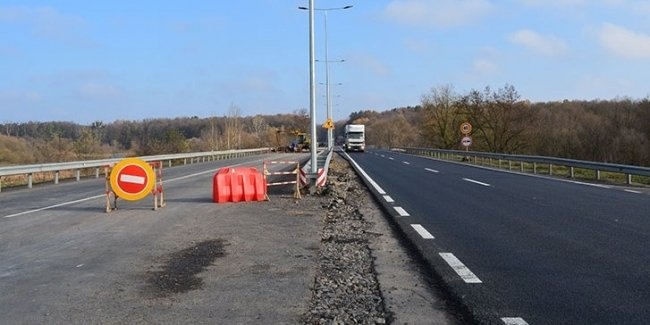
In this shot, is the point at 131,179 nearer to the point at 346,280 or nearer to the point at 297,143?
the point at 346,280

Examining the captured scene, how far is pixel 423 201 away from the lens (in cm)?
1580

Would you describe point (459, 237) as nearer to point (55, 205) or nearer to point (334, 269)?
point (334, 269)

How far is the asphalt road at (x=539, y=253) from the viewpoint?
223 inches

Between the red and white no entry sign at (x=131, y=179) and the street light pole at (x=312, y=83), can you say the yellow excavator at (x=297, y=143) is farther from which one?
the red and white no entry sign at (x=131, y=179)

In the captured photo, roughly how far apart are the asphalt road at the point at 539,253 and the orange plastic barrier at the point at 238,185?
352 centimetres

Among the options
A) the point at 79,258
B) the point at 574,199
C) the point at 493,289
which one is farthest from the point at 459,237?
the point at 574,199

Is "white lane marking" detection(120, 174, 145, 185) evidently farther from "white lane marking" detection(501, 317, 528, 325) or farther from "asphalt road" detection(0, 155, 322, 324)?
"white lane marking" detection(501, 317, 528, 325)

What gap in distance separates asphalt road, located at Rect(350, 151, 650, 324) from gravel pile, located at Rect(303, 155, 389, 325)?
86cm

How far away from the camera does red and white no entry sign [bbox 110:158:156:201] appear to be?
14273mm

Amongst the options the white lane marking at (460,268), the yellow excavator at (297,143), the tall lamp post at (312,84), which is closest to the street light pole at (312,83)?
the tall lamp post at (312,84)

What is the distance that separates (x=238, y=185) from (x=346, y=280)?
9.72m

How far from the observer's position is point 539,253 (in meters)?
8.31

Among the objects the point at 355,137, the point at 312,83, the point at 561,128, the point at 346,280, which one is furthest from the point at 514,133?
the point at 346,280

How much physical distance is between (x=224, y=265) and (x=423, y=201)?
8.79 m
